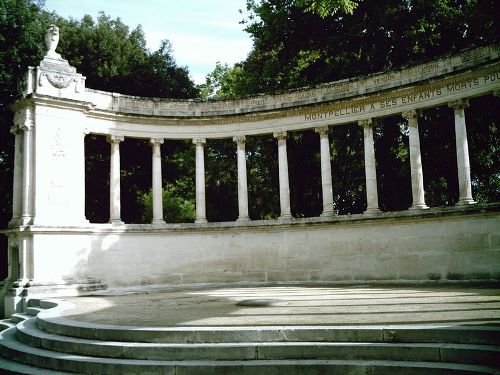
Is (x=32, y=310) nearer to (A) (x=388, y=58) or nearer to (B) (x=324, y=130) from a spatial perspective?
(B) (x=324, y=130)

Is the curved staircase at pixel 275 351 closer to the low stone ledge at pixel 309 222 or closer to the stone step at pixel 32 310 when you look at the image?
the stone step at pixel 32 310

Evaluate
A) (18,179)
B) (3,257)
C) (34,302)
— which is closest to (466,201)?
(34,302)

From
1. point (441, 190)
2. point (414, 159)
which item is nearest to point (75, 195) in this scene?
point (414, 159)

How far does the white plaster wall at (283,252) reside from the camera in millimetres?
28578

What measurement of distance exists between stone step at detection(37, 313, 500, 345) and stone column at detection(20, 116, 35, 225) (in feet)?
55.9

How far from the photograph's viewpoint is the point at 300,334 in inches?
490

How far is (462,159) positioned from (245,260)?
1601cm

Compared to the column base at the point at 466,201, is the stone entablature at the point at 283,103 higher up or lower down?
higher up

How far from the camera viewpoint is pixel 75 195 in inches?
1217

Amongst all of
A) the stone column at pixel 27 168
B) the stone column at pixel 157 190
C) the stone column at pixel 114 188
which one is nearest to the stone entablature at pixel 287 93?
the stone column at pixel 27 168

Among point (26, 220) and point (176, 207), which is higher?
point (176, 207)

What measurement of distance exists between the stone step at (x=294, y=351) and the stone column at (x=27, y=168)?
17.4 metres

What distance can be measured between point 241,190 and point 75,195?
11655mm

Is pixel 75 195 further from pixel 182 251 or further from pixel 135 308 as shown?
pixel 135 308
